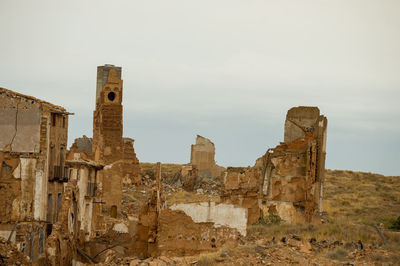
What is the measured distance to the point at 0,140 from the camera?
25.7 meters

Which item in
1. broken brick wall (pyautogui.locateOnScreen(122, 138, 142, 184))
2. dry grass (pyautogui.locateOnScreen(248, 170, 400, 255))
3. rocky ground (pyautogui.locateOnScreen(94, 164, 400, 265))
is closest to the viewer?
rocky ground (pyautogui.locateOnScreen(94, 164, 400, 265))

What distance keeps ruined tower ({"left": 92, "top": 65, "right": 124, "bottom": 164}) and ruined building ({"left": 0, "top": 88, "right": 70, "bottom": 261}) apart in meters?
17.0

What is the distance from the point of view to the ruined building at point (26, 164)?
82.5 feet

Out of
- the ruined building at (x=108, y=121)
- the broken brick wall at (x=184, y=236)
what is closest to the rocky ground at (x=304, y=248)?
the broken brick wall at (x=184, y=236)

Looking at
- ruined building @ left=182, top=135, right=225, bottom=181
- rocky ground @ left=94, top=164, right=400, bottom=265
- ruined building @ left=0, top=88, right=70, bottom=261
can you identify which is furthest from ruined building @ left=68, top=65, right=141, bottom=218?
rocky ground @ left=94, top=164, right=400, bottom=265

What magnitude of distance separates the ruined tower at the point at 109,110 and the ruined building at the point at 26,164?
17.0 m

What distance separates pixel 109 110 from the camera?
43.8 metres

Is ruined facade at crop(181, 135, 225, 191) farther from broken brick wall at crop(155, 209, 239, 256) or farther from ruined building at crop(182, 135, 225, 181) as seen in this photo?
broken brick wall at crop(155, 209, 239, 256)

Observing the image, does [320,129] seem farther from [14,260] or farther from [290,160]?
[14,260]

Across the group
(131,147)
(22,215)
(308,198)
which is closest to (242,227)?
(308,198)

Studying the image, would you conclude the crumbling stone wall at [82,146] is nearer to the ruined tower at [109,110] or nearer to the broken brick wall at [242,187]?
the ruined tower at [109,110]

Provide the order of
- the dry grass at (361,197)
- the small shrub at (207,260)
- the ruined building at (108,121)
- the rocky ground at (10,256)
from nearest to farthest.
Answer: the small shrub at (207,260) → the rocky ground at (10,256) → the dry grass at (361,197) → the ruined building at (108,121)

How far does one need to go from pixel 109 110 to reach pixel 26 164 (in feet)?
59.9

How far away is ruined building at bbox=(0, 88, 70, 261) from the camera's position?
2514cm
